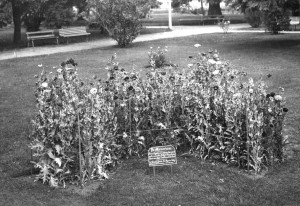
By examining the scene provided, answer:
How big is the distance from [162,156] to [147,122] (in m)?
0.89

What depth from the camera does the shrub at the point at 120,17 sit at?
18.9 metres

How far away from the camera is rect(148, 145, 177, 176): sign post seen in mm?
5230

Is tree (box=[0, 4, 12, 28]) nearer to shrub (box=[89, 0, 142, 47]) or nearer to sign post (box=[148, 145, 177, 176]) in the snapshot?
shrub (box=[89, 0, 142, 47])

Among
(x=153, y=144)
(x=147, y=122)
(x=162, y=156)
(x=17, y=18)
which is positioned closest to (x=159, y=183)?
(x=162, y=156)

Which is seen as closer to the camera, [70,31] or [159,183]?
[159,183]

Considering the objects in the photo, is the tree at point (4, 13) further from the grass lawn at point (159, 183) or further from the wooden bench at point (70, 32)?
the grass lawn at point (159, 183)

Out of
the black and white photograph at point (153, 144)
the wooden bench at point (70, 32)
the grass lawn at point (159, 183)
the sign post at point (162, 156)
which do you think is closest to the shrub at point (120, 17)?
the wooden bench at point (70, 32)

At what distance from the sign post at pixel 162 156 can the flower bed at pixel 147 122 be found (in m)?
0.58

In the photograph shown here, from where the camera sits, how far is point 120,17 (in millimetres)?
19031

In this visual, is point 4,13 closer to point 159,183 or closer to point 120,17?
point 120,17

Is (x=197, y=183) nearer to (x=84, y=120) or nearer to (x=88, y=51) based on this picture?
(x=84, y=120)

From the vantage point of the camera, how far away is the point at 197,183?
5.21m

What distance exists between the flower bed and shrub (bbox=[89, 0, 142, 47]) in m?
12.8

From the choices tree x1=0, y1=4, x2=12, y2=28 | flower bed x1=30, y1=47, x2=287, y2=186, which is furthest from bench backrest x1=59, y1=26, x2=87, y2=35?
flower bed x1=30, y1=47, x2=287, y2=186
